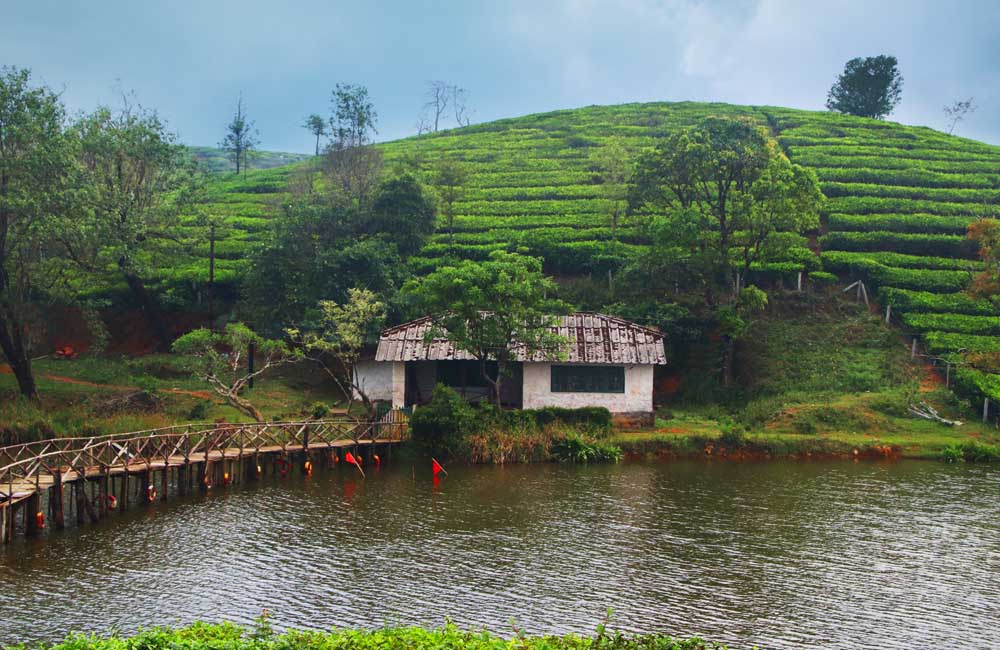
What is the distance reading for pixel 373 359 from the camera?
45.1 m

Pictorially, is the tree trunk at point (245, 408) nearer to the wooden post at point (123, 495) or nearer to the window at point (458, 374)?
the wooden post at point (123, 495)

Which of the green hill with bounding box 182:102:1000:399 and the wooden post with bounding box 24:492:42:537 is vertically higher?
the green hill with bounding box 182:102:1000:399

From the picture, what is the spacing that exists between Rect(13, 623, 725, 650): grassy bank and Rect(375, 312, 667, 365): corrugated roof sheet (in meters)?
24.5

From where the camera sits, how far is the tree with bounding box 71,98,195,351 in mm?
49031

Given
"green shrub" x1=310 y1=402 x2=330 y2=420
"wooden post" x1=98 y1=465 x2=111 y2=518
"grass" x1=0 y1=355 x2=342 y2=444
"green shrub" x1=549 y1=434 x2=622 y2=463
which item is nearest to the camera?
"wooden post" x1=98 y1=465 x2=111 y2=518

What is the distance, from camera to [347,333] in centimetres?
4006

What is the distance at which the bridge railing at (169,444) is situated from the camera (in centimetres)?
2767

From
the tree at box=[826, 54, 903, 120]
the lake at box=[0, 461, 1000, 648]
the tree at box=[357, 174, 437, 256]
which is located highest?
the tree at box=[826, 54, 903, 120]

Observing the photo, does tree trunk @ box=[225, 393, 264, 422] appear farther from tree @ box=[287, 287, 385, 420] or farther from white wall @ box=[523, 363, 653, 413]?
white wall @ box=[523, 363, 653, 413]

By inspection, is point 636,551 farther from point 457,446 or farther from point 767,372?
point 767,372

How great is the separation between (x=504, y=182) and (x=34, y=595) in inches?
2559

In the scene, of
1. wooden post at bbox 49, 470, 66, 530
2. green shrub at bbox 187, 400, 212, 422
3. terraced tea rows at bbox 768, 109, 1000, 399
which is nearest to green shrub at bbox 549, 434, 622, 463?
green shrub at bbox 187, 400, 212, 422

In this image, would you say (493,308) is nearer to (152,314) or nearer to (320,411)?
(320,411)

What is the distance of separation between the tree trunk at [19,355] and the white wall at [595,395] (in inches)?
892
